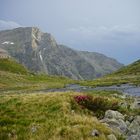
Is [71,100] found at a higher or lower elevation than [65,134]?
higher

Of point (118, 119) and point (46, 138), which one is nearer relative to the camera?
point (46, 138)

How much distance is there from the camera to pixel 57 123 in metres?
25.4

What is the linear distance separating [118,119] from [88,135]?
482cm

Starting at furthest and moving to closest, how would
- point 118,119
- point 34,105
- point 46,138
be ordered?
point 34,105
point 118,119
point 46,138

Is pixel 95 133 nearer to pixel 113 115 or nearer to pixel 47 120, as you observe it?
pixel 47 120

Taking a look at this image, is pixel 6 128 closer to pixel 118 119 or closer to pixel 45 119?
pixel 45 119

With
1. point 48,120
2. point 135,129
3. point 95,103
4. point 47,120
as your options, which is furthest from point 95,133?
point 95,103

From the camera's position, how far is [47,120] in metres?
26.5

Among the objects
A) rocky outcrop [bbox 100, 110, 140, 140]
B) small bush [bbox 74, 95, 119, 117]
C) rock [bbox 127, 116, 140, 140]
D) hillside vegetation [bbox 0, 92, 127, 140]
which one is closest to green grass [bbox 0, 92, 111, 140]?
hillside vegetation [bbox 0, 92, 127, 140]

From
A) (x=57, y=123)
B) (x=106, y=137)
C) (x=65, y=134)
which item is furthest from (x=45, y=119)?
(x=106, y=137)

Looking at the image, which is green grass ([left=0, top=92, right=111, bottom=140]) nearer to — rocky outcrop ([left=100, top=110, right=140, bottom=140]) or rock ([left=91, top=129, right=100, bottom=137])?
rock ([left=91, top=129, right=100, bottom=137])

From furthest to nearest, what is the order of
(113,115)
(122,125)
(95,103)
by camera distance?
(95,103) → (113,115) → (122,125)

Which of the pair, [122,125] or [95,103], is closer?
[122,125]

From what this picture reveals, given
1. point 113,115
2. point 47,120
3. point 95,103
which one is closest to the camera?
point 47,120
